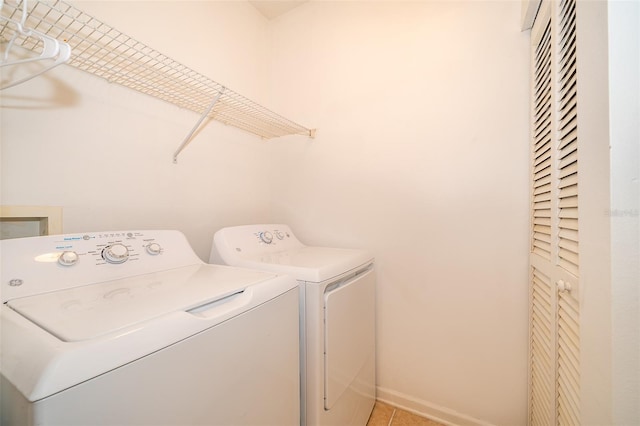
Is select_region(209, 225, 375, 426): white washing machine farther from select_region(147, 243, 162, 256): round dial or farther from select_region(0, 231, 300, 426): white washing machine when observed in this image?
select_region(147, 243, 162, 256): round dial

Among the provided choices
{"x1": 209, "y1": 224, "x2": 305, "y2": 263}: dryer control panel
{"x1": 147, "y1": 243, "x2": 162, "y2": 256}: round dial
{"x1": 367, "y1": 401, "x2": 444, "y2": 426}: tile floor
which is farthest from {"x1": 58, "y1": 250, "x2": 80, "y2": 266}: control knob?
{"x1": 367, "y1": 401, "x2": 444, "y2": 426}: tile floor

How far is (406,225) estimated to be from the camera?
1.55 metres

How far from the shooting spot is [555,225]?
2.84 feet

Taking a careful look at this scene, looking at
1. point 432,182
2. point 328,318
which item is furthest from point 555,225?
point 328,318

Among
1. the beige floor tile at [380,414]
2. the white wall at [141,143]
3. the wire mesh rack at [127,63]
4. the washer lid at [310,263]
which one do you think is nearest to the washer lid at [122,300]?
the washer lid at [310,263]

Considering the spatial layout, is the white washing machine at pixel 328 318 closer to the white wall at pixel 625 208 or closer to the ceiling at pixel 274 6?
the white wall at pixel 625 208

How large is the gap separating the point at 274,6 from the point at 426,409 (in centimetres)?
287

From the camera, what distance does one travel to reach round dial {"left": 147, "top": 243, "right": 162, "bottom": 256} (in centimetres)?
103

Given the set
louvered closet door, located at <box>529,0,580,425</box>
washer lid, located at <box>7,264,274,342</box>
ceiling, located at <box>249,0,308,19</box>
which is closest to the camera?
washer lid, located at <box>7,264,274,342</box>

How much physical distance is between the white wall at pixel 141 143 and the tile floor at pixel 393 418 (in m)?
1.38

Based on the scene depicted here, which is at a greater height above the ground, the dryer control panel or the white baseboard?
the dryer control panel

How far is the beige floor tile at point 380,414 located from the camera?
1450 mm

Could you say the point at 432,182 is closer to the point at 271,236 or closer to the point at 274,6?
the point at 271,236

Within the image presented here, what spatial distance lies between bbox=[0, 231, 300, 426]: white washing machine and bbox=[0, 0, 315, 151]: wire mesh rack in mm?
700
